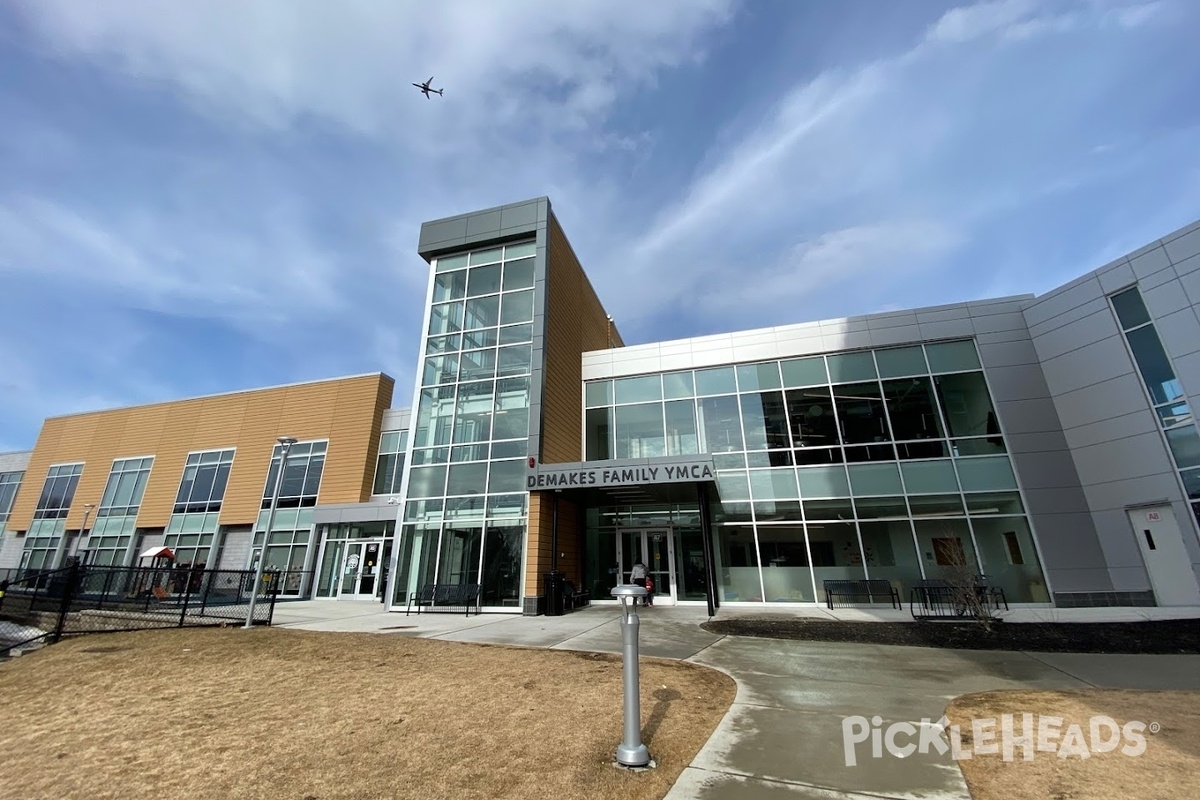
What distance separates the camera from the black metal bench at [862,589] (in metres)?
15.4

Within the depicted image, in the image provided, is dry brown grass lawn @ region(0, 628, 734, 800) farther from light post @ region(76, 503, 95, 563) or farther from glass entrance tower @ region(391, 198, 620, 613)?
light post @ region(76, 503, 95, 563)

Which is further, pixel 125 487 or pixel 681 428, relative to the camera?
pixel 125 487

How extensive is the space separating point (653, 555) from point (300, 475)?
1921 centimetres

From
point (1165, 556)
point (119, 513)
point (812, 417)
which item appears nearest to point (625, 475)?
point (812, 417)

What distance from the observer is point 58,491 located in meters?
32.3

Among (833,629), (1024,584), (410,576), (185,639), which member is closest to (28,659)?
(185,639)

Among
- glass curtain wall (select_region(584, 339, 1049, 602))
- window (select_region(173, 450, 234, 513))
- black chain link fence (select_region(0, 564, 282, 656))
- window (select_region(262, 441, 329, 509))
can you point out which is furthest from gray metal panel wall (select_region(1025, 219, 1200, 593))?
window (select_region(173, 450, 234, 513))

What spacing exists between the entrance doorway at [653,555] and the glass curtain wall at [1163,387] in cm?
1424

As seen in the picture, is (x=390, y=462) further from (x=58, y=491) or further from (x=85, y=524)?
(x=58, y=491)

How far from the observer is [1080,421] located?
50.8ft

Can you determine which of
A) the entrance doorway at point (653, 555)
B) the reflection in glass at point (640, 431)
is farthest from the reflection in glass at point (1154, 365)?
the entrance doorway at point (653, 555)

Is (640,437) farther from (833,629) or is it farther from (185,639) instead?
(185,639)

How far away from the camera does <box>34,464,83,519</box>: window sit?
3169 centimetres

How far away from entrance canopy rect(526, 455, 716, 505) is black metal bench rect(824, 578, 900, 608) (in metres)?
5.20
